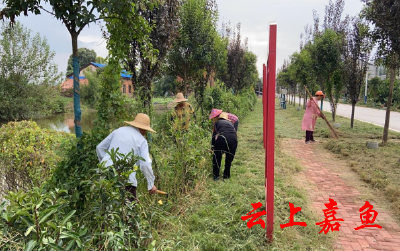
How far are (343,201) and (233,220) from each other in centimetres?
190

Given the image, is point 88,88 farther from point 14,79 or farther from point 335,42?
point 335,42

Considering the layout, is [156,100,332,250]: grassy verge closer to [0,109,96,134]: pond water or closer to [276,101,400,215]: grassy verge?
[276,101,400,215]: grassy verge

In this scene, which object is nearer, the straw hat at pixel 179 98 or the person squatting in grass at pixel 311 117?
the straw hat at pixel 179 98

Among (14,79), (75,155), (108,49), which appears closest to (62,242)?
(75,155)

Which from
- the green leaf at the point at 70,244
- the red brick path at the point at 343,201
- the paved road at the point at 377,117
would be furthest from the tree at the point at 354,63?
the green leaf at the point at 70,244

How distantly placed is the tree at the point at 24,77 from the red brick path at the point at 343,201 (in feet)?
56.1

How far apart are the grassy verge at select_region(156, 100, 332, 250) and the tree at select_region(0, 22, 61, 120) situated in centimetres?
1683

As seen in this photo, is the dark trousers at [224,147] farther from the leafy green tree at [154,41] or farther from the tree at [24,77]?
the tree at [24,77]

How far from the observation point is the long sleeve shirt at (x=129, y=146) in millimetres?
2818

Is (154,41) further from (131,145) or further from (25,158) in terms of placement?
(131,145)

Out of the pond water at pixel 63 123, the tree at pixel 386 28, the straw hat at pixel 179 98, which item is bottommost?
the pond water at pixel 63 123

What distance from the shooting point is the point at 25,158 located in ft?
13.0

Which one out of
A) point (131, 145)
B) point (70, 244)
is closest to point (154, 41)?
point (131, 145)

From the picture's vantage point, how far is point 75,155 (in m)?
2.95
